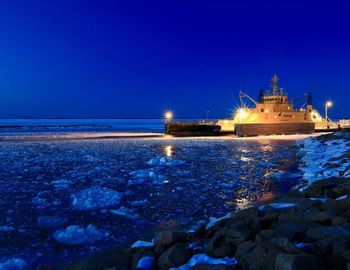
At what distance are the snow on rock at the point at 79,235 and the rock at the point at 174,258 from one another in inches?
93.8

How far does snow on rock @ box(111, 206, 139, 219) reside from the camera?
754cm

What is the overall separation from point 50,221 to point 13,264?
2064 millimetres

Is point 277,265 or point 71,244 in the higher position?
point 277,265

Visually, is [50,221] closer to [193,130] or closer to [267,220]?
[267,220]

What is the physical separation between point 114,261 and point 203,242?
1.28 metres

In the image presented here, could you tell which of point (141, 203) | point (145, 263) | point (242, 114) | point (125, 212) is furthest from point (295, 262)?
point (242, 114)

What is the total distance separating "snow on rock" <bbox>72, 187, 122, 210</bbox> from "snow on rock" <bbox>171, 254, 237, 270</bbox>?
471 cm

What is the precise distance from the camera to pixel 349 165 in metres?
11.6

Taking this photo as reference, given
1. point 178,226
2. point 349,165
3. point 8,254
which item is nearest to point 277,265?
point 178,226

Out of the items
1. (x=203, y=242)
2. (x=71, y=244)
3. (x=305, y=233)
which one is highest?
(x=305, y=233)

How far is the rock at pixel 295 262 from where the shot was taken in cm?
303

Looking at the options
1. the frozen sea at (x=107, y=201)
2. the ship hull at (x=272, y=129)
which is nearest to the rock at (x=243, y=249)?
the frozen sea at (x=107, y=201)

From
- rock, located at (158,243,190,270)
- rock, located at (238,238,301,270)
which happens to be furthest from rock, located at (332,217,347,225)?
rock, located at (158,243,190,270)

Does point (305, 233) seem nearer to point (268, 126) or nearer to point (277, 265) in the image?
point (277, 265)
